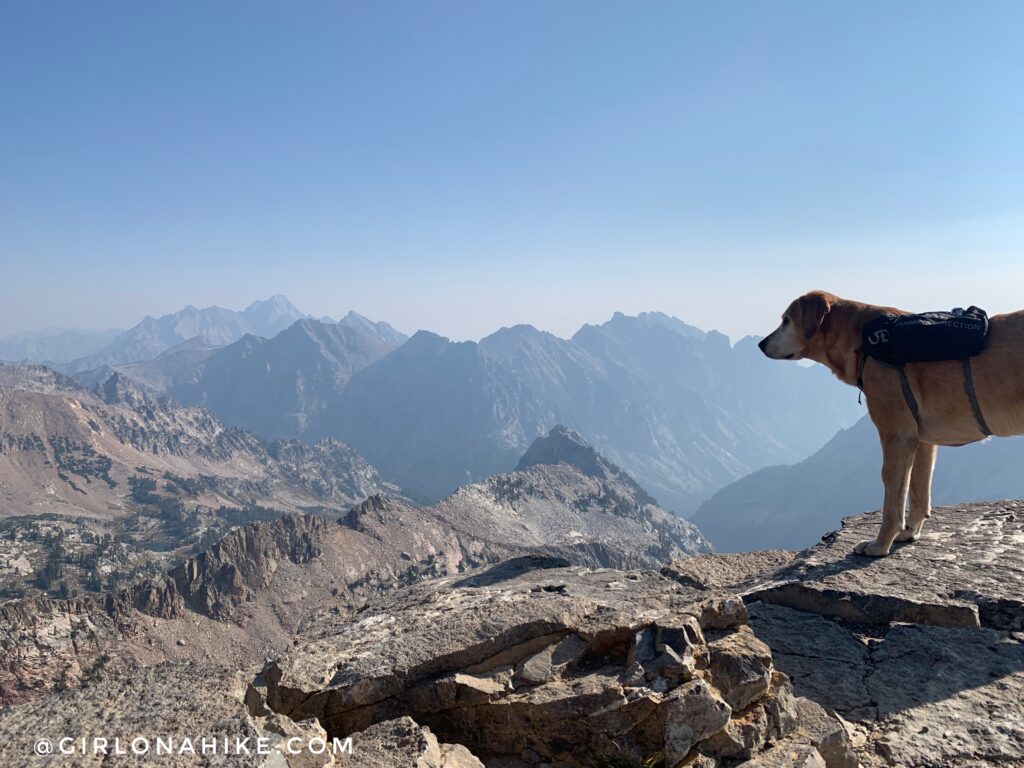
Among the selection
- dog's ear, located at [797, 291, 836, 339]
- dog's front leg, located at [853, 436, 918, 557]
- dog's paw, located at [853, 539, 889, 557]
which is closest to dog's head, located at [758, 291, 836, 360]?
dog's ear, located at [797, 291, 836, 339]

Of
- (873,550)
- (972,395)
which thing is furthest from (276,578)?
(972,395)

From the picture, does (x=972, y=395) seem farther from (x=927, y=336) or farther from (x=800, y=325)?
(x=800, y=325)

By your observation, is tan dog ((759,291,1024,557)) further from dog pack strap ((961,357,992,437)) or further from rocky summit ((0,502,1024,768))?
rocky summit ((0,502,1024,768))

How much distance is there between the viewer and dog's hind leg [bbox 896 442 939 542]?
1060 centimetres

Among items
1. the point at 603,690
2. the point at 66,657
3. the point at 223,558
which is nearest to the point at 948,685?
the point at 603,690

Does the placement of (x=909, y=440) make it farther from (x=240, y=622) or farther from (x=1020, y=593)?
(x=240, y=622)

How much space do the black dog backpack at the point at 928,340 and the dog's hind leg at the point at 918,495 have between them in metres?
1.29

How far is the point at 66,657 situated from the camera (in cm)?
7769

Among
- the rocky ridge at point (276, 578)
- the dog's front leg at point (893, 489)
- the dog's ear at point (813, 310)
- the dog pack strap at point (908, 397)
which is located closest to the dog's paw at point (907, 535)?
the dog's front leg at point (893, 489)

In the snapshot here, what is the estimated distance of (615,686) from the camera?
5.60m

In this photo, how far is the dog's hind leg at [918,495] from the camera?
10.6 metres

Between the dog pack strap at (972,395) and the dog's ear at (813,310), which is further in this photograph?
the dog's ear at (813,310)

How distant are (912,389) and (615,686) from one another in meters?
7.06

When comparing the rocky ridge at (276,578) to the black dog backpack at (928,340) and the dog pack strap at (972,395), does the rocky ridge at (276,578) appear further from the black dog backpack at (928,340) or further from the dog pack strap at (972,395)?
the dog pack strap at (972,395)
